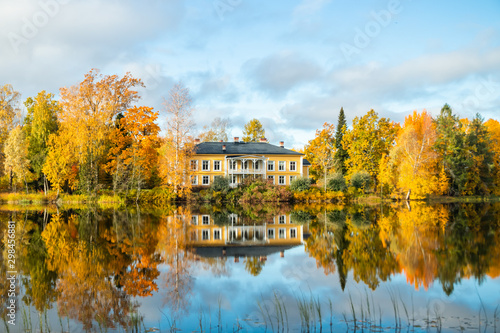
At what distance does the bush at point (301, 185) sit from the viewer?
40.2 meters

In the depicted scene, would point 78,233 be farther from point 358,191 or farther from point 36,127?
point 358,191

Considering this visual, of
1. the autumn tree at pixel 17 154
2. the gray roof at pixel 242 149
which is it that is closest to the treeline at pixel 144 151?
the autumn tree at pixel 17 154

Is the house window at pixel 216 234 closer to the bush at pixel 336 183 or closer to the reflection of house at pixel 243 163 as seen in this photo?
the bush at pixel 336 183

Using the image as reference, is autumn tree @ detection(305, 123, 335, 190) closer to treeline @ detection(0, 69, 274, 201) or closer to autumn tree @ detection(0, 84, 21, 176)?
treeline @ detection(0, 69, 274, 201)

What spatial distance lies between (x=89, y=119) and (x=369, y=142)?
3096 centimetres

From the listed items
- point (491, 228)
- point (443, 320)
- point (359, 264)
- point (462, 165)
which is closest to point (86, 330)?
point (443, 320)

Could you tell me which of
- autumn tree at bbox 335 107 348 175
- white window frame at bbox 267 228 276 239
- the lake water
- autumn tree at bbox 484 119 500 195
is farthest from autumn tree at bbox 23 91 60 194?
autumn tree at bbox 484 119 500 195

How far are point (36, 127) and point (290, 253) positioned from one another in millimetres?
33296

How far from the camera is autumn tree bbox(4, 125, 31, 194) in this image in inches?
1334

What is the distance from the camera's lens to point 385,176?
41281 millimetres

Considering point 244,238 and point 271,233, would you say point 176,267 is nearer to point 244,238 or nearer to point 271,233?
point 244,238

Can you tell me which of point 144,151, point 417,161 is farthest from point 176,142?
point 417,161

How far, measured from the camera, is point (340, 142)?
52.1 metres

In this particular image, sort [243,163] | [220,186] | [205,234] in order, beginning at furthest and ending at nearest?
[243,163], [220,186], [205,234]
